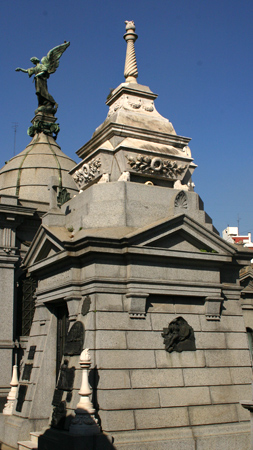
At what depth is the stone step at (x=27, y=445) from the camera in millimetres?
12771

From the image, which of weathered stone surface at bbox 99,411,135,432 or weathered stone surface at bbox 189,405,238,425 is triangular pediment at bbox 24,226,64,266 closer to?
weathered stone surface at bbox 99,411,135,432

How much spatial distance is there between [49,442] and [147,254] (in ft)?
15.7

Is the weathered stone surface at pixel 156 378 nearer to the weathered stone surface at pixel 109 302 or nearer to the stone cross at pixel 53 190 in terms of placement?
the weathered stone surface at pixel 109 302

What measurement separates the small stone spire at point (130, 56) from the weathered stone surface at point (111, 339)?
8.38 m

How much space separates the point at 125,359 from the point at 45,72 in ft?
79.6

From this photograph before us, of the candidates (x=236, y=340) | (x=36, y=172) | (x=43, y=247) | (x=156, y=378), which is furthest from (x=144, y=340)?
(x=36, y=172)

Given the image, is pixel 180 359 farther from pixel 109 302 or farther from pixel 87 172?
pixel 87 172

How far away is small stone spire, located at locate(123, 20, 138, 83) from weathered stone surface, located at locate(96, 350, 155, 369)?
28.6 feet

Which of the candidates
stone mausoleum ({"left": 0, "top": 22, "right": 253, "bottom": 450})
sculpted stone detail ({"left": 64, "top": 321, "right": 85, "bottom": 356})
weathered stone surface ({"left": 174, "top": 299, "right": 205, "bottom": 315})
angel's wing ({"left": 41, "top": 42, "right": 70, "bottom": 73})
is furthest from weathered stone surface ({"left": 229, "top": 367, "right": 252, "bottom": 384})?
angel's wing ({"left": 41, "top": 42, "right": 70, "bottom": 73})

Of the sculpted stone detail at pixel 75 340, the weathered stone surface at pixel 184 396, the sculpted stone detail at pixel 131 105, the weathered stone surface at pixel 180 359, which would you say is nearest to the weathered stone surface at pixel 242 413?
the weathered stone surface at pixel 184 396

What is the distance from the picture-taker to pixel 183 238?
13.6 m

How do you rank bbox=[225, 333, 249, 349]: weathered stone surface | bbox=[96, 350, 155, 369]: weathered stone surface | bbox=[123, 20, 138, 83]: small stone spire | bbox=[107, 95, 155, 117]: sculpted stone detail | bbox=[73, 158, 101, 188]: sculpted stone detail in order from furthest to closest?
bbox=[123, 20, 138, 83]: small stone spire < bbox=[107, 95, 155, 117]: sculpted stone detail < bbox=[73, 158, 101, 188]: sculpted stone detail < bbox=[225, 333, 249, 349]: weathered stone surface < bbox=[96, 350, 155, 369]: weathered stone surface

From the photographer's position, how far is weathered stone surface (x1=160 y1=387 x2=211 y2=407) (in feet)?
39.9

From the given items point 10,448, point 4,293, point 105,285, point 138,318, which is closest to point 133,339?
point 138,318
